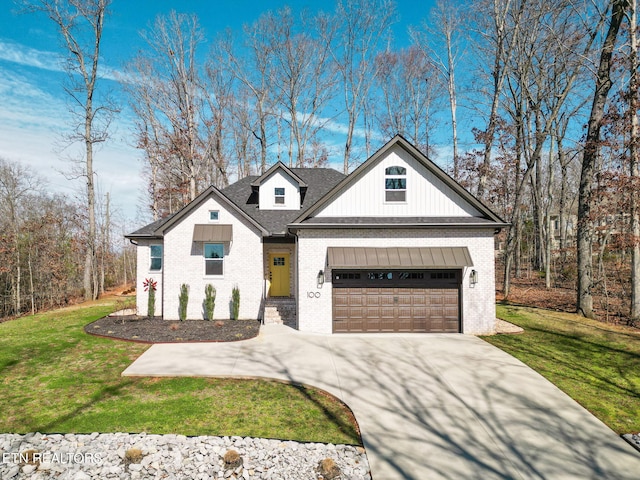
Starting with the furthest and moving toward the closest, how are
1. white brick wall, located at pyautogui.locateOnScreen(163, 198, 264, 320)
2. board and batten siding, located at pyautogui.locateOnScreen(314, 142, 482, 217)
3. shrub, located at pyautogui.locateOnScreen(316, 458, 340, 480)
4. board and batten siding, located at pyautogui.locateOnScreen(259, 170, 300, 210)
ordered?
board and batten siding, located at pyautogui.locateOnScreen(259, 170, 300, 210) → white brick wall, located at pyautogui.locateOnScreen(163, 198, 264, 320) → board and batten siding, located at pyautogui.locateOnScreen(314, 142, 482, 217) → shrub, located at pyautogui.locateOnScreen(316, 458, 340, 480)

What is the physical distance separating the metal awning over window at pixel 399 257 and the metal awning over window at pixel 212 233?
4623 mm

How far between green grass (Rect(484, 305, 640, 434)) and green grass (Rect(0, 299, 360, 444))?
18.4ft

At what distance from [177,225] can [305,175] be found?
8.70m

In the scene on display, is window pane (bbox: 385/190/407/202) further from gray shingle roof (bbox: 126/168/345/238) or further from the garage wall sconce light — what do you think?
the garage wall sconce light

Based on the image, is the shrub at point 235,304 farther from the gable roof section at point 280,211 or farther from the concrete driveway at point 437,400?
the gable roof section at point 280,211

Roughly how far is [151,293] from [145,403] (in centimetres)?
875

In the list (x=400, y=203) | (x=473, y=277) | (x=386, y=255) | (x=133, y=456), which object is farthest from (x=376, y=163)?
(x=133, y=456)

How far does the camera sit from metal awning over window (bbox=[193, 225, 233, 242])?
44.7 feet

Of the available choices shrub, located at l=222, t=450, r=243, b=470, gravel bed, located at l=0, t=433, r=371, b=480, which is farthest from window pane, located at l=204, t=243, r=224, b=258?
shrub, located at l=222, t=450, r=243, b=470

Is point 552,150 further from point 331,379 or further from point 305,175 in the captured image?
point 331,379

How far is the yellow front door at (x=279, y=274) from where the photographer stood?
16.2 meters

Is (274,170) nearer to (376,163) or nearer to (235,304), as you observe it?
(376,163)

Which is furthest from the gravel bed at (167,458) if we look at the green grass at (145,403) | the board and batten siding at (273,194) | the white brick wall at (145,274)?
the board and batten siding at (273,194)

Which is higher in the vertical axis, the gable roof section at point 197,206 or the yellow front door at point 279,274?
the gable roof section at point 197,206
